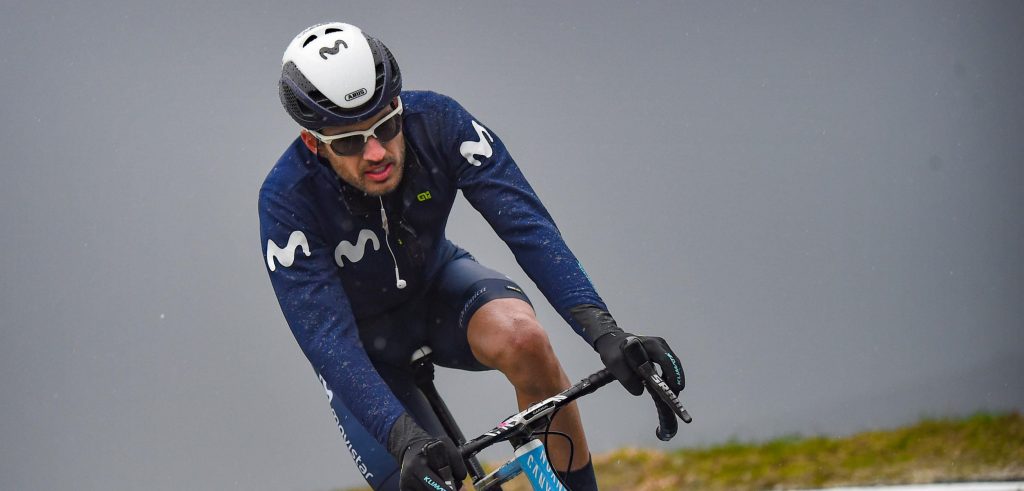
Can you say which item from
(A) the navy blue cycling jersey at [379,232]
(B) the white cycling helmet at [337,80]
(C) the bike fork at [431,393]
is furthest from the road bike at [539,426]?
(B) the white cycling helmet at [337,80]

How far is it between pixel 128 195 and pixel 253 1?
3.22 ft

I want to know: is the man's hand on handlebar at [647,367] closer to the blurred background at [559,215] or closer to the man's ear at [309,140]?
the man's ear at [309,140]

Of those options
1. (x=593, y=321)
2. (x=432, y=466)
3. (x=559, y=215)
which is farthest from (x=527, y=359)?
(x=559, y=215)

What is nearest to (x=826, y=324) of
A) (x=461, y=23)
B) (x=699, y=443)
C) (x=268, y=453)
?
(x=699, y=443)

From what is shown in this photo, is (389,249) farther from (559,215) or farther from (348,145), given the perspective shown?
(559,215)

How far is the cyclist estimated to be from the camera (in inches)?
94.0

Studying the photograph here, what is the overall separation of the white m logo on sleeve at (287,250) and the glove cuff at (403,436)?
0.52 metres

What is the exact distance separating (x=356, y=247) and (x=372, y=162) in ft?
1.07

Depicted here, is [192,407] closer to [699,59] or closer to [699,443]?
[699,443]

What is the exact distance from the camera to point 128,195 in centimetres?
445

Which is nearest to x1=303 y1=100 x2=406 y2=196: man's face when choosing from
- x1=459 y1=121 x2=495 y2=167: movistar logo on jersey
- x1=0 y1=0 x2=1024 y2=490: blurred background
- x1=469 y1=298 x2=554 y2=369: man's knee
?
x1=459 y1=121 x2=495 y2=167: movistar logo on jersey

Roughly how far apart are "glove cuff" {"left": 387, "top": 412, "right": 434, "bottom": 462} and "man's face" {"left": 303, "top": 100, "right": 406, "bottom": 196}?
0.58 meters

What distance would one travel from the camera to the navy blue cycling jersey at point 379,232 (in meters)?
2.44

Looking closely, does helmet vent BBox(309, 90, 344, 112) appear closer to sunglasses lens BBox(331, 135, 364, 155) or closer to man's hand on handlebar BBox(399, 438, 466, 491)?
sunglasses lens BBox(331, 135, 364, 155)
